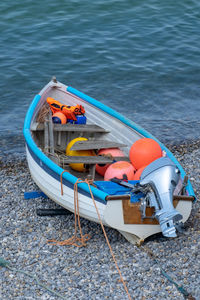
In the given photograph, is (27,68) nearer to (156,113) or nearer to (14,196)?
(156,113)

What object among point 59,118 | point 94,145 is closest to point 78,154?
point 94,145

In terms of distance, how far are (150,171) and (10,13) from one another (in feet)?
48.0

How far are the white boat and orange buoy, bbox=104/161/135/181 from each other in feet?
0.95

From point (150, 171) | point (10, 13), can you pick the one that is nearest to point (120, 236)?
point (150, 171)

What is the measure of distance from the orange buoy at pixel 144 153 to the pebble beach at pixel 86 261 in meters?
1.17

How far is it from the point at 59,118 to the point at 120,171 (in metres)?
2.13

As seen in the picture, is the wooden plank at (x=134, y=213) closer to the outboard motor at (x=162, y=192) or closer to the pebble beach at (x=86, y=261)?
the outboard motor at (x=162, y=192)

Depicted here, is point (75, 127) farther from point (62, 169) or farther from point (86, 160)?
point (62, 169)

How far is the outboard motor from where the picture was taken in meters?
5.93

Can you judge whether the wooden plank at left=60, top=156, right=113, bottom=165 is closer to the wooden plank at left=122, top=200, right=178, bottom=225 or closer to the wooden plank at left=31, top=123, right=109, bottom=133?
the wooden plank at left=31, top=123, right=109, bottom=133

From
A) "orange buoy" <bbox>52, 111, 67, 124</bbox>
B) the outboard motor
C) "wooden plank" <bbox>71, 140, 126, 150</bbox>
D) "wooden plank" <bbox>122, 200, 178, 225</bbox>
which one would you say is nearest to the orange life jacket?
"orange buoy" <bbox>52, 111, 67, 124</bbox>

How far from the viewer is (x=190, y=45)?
17266mm

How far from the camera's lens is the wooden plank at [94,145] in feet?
25.8

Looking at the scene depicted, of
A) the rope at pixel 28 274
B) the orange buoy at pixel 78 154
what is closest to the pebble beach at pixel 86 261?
the rope at pixel 28 274
